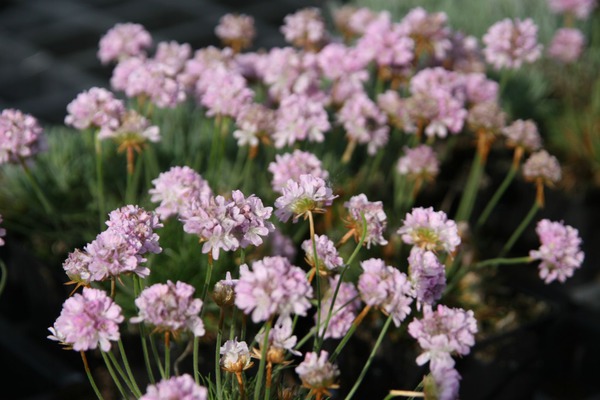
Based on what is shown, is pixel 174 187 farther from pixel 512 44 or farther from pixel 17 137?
pixel 512 44

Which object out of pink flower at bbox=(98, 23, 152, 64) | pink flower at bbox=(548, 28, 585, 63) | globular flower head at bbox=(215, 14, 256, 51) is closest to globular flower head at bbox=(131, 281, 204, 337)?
pink flower at bbox=(98, 23, 152, 64)

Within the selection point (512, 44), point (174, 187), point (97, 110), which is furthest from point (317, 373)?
point (512, 44)

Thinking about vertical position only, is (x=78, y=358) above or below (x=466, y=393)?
above

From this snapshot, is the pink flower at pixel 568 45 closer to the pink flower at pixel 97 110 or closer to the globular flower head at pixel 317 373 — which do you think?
the pink flower at pixel 97 110

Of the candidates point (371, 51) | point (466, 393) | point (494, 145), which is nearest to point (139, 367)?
point (466, 393)

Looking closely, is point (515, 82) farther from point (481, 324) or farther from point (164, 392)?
point (164, 392)

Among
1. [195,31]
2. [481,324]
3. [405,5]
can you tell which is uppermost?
[195,31]

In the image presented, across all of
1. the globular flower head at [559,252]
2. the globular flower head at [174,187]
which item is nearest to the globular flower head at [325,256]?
the globular flower head at [174,187]
